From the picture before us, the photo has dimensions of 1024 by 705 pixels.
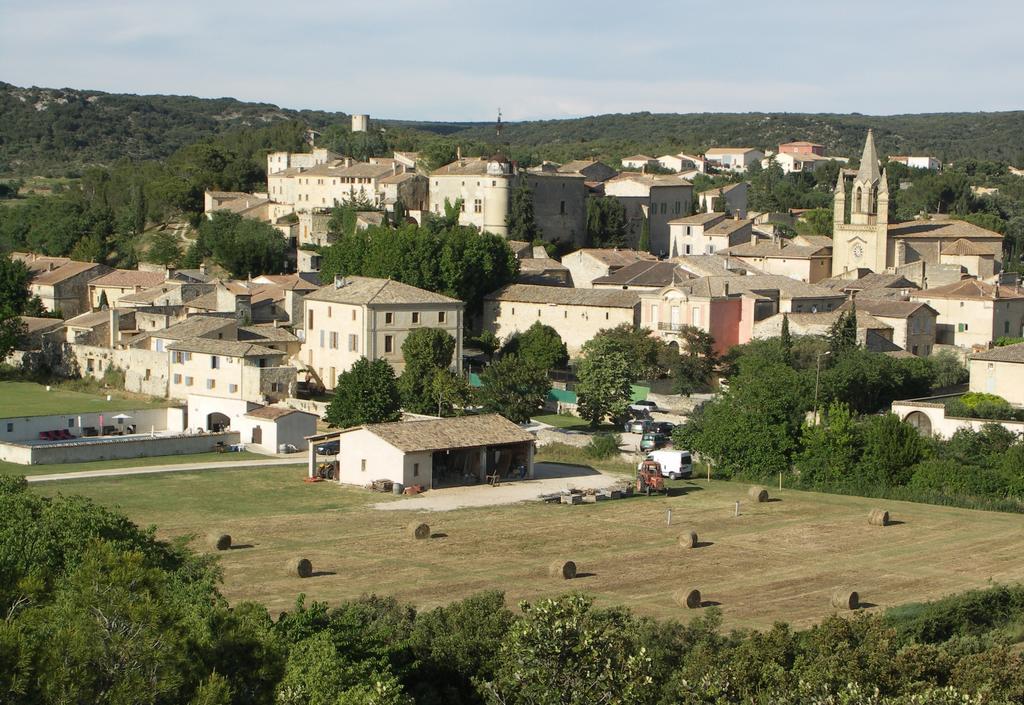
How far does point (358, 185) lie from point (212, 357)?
3297cm

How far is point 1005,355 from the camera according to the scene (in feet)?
166

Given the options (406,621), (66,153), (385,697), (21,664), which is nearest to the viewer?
(21,664)

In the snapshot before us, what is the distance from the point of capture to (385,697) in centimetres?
1848

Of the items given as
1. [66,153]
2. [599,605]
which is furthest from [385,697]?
[66,153]

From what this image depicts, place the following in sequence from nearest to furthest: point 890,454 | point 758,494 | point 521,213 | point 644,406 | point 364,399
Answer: point 758,494
point 890,454
point 364,399
point 644,406
point 521,213

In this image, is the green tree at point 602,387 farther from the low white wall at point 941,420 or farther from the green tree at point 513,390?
the low white wall at point 941,420

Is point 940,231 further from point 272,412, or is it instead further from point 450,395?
point 272,412

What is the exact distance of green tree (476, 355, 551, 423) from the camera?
163 feet

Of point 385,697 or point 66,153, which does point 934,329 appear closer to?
point 385,697

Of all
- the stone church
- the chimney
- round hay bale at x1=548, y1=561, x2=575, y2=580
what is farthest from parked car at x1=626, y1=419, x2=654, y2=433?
the stone church

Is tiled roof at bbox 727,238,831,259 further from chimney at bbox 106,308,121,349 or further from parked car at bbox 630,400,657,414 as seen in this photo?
chimney at bbox 106,308,121,349

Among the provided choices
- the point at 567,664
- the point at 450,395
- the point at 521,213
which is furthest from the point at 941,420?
the point at 521,213

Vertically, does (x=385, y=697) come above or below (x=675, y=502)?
above

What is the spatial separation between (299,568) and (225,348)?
25783 mm
